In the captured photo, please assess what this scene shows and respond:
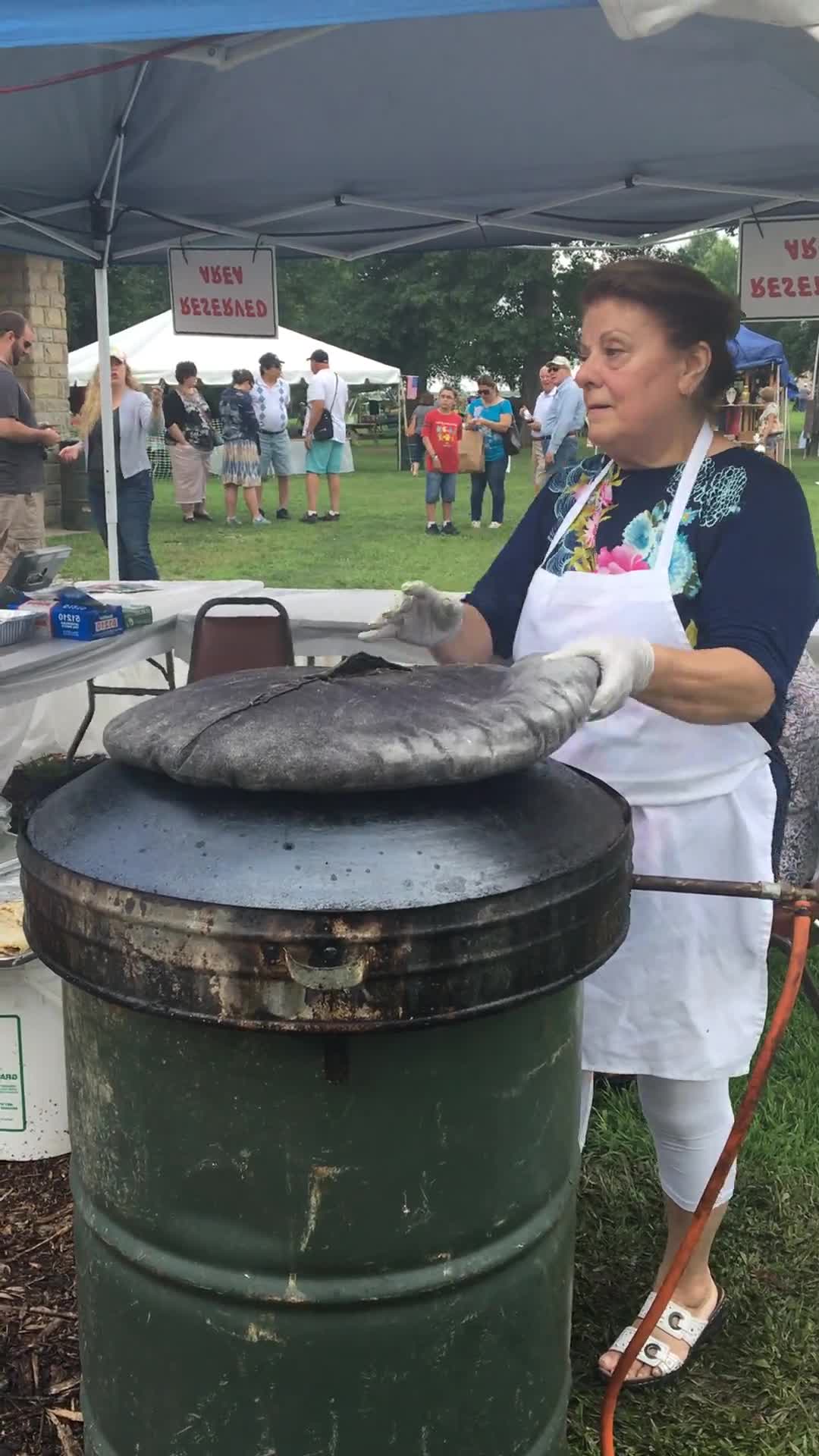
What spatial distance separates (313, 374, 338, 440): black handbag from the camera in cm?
1322

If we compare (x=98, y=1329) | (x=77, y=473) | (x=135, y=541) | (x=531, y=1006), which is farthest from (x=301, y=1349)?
(x=77, y=473)

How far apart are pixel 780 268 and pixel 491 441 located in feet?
23.6

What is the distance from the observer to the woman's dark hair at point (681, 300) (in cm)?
182

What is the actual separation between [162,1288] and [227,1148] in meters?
0.22

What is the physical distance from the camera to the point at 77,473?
46.6 feet

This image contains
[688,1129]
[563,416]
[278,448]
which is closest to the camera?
[688,1129]

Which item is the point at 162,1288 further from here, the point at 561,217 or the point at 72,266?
the point at 72,266

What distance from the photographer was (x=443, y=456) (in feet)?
42.2

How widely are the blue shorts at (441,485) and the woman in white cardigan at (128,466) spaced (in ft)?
16.8

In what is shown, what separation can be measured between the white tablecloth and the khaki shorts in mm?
1642

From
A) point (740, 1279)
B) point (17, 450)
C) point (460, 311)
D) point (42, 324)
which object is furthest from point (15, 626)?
point (460, 311)

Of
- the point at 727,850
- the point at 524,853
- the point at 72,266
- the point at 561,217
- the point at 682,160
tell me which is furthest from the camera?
the point at 72,266

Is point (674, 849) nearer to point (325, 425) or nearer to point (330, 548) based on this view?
point (330, 548)

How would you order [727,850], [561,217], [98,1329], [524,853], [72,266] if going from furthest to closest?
[72,266], [561,217], [727,850], [98,1329], [524,853]
